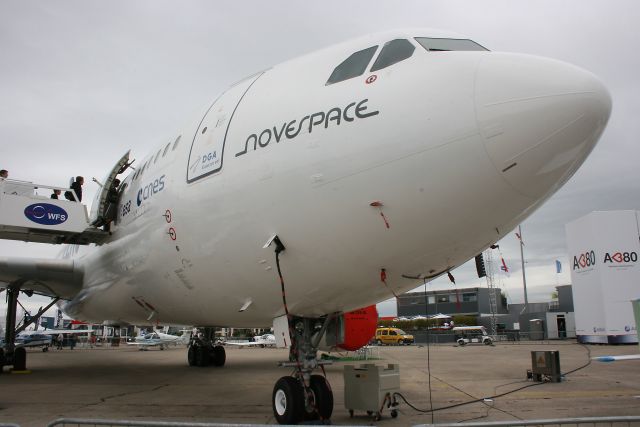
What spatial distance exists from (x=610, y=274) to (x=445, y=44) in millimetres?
29713

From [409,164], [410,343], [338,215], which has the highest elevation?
[409,164]

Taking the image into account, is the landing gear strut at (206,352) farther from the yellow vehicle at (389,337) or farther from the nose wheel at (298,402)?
the yellow vehicle at (389,337)

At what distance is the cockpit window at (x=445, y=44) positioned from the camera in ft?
18.4

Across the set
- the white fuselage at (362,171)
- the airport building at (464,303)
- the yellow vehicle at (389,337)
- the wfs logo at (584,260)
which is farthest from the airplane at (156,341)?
→ the airport building at (464,303)

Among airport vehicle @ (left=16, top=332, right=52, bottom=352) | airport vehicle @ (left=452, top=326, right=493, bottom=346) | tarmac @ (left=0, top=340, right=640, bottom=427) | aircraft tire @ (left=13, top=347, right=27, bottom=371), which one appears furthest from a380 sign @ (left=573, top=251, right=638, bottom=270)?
airport vehicle @ (left=16, top=332, right=52, bottom=352)

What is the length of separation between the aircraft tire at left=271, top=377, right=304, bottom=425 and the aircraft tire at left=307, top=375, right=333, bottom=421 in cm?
29

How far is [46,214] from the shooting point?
11.5 meters

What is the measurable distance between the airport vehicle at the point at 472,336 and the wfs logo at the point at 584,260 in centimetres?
802

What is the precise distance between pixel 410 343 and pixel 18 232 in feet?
130

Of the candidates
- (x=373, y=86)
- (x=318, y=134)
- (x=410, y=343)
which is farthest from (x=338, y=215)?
(x=410, y=343)

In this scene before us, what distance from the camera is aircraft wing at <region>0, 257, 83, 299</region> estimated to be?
14853mm

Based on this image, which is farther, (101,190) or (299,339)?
(101,190)

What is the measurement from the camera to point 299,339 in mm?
7555

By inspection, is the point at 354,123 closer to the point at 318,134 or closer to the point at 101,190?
the point at 318,134
